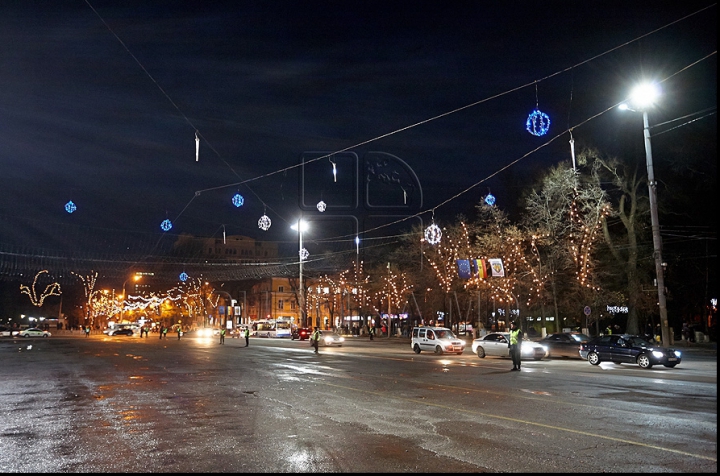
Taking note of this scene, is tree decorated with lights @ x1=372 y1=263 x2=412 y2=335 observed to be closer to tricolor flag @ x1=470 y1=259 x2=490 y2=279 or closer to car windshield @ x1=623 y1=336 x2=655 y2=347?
tricolor flag @ x1=470 y1=259 x2=490 y2=279

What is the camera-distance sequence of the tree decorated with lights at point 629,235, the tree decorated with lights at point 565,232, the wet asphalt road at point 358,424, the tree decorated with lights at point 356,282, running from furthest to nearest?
the tree decorated with lights at point 356,282 < the tree decorated with lights at point 629,235 < the tree decorated with lights at point 565,232 < the wet asphalt road at point 358,424

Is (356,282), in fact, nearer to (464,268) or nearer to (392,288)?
(392,288)

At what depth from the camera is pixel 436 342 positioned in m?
34.4

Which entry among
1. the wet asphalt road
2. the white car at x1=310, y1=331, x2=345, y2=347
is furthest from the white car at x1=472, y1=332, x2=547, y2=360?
the white car at x1=310, y1=331, x2=345, y2=347

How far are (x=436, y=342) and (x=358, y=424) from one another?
79.9ft

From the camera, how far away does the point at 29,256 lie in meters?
42.0

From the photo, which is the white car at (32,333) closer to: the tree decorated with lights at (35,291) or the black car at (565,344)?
the tree decorated with lights at (35,291)

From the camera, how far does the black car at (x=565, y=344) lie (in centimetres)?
3147

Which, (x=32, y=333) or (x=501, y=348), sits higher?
(x=501, y=348)

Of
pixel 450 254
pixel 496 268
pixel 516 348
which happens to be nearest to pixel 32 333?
pixel 450 254

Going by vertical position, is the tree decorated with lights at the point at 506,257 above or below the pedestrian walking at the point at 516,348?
above

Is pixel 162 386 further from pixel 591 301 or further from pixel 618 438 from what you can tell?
pixel 591 301

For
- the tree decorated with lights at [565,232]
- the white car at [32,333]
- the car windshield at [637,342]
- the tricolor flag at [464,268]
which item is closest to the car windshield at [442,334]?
the tricolor flag at [464,268]

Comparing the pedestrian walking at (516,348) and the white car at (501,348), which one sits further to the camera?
the white car at (501,348)
